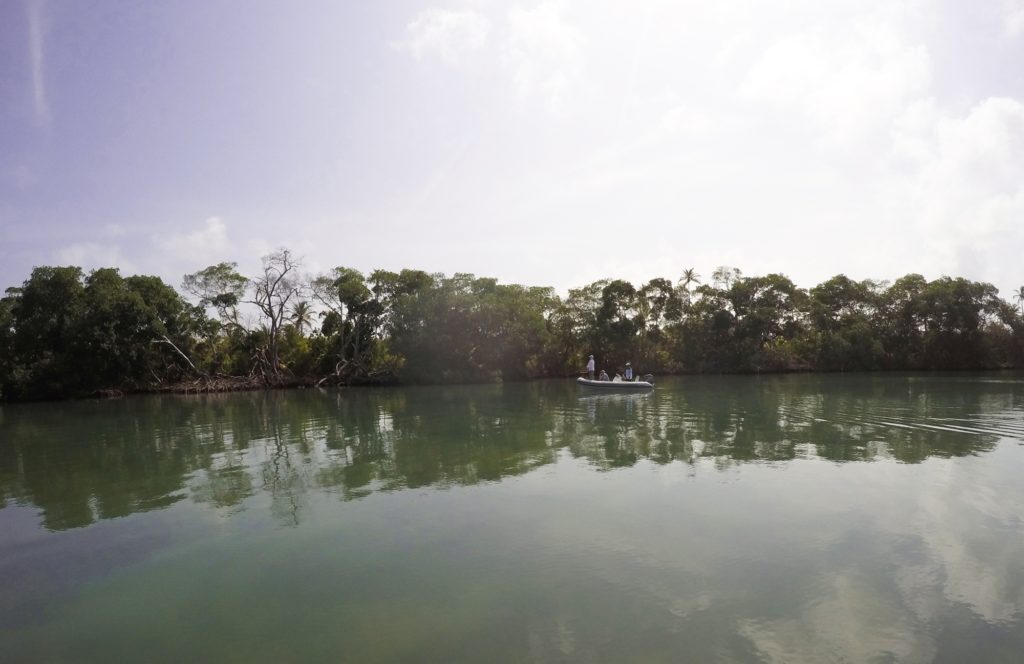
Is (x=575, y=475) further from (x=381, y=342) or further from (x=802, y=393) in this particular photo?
(x=381, y=342)

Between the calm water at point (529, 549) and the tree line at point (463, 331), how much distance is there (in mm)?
28085

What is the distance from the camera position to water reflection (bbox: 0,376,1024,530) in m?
11.2

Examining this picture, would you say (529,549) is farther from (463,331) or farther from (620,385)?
(463,331)

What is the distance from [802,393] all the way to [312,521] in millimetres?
26924

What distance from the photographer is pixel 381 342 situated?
47656mm

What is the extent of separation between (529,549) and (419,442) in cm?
902

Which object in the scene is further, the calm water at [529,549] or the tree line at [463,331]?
the tree line at [463,331]

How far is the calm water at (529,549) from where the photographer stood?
5086 mm

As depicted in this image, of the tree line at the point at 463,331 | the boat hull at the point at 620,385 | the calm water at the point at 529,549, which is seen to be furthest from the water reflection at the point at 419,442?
the tree line at the point at 463,331

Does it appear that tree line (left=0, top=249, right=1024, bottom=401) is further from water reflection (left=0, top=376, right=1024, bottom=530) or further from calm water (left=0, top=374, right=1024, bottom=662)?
calm water (left=0, top=374, right=1024, bottom=662)

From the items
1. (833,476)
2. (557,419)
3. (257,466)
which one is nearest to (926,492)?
(833,476)

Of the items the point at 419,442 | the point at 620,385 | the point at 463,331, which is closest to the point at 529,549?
the point at 419,442

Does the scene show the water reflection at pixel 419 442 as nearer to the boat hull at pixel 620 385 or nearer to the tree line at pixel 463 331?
the boat hull at pixel 620 385

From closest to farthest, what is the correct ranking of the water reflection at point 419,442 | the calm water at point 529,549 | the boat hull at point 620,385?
the calm water at point 529,549 → the water reflection at point 419,442 → the boat hull at point 620,385
